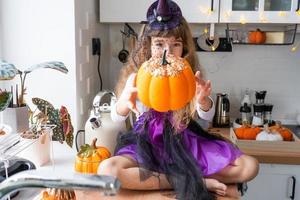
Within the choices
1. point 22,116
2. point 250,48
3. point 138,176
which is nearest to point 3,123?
point 22,116

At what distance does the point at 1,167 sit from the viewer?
99 centimetres

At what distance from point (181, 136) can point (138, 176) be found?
19 cm

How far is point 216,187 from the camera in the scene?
3.41 ft

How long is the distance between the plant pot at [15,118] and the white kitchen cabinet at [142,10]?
28.2 inches

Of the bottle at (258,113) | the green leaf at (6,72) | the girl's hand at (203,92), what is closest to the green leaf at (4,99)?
the green leaf at (6,72)

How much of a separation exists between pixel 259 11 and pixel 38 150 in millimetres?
1124

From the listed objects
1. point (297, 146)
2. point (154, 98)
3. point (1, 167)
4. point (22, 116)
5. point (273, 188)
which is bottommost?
point (273, 188)

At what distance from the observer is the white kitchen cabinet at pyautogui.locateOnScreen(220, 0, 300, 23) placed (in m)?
1.62

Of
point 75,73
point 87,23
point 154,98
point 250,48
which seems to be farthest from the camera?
point 250,48

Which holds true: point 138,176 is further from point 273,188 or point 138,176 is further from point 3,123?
point 273,188

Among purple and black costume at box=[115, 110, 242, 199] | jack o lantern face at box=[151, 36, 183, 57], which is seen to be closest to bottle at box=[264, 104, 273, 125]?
purple and black costume at box=[115, 110, 242, 199]

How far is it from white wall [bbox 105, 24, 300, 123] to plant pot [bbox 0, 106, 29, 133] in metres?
0.94

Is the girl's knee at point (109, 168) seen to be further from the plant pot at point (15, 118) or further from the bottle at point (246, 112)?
the bottle at point (246, 112)

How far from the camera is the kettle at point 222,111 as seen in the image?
187 centimetres
